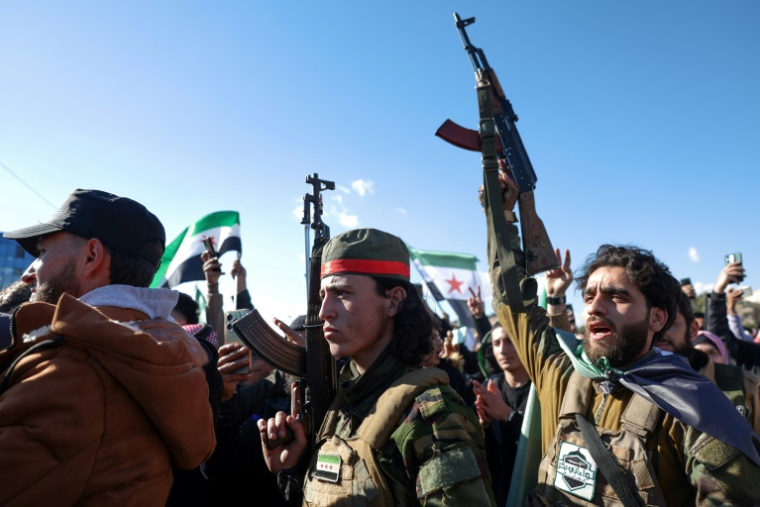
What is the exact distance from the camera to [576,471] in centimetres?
241

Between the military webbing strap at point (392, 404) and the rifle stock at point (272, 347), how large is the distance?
115 centimetres

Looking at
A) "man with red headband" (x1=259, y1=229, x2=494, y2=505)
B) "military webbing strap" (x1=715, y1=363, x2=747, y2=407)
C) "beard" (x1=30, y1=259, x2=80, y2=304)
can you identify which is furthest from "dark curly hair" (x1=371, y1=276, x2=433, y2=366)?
"military webbing strap" (x1=715, y1=363, x2=747, y2=407)

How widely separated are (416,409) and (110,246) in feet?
4.75

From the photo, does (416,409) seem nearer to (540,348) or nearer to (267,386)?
(540,348)

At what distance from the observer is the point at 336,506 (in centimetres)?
213

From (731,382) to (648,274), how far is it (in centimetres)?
158

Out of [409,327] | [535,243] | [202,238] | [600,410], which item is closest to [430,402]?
[409,327]

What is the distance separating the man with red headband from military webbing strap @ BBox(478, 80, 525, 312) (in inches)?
28.1

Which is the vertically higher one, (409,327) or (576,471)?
(409,327)

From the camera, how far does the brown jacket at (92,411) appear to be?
1.32 metres

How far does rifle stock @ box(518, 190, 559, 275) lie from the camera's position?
3.43m

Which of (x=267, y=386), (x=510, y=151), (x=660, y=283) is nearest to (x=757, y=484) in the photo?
(x=660, y=283)

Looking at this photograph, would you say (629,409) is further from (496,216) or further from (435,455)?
(496,216)

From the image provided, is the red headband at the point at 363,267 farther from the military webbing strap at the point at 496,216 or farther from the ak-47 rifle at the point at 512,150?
the ak-47 rifle at the point at 512,150
